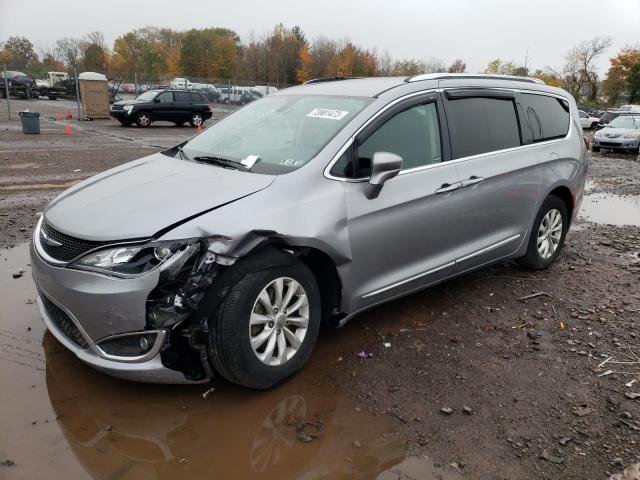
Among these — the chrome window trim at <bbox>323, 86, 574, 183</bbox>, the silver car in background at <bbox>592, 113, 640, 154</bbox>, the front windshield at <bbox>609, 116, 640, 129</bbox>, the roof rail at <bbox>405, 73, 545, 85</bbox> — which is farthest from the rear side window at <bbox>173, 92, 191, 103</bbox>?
the chrome window trim at <bbox>323, 86, 574, 183</bbox>

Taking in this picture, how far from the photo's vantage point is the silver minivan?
9.10 ft

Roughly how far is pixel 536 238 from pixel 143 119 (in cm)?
2065

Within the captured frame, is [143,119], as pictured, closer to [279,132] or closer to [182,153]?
[182,153]

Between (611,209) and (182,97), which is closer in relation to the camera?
(611,209)

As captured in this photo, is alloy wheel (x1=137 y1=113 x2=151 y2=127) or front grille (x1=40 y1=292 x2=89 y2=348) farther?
A: alloy wheel (x1=137 y1=113 x2=151 y2=127)

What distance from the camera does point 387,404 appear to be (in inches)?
122

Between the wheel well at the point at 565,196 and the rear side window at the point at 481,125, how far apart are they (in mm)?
874

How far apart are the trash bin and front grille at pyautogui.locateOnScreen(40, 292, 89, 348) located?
1622 cm

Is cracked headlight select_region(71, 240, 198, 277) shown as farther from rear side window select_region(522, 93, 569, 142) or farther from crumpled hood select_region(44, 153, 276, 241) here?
rear side window select_region(522, 93, 569, 142)

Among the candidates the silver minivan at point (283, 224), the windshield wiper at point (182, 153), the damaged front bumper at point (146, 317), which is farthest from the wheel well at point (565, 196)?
the damaged front bumper at point (146, 317)

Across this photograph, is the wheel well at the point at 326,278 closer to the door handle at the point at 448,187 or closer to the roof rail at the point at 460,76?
the door handle at the point at 448,187

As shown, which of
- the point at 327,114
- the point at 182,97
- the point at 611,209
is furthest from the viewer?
the point at 182,97

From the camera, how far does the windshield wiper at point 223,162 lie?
11.5 ft

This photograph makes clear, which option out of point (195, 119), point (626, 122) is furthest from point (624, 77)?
point (195, 119)
